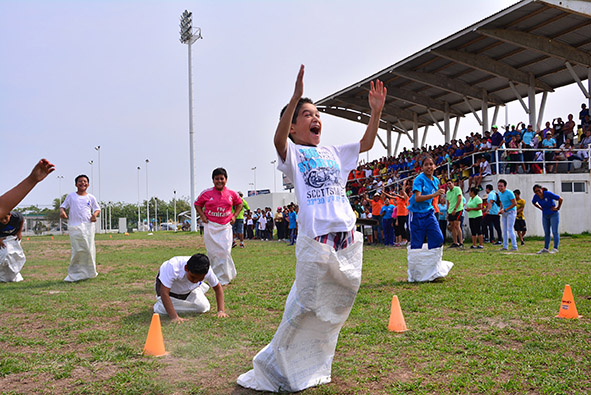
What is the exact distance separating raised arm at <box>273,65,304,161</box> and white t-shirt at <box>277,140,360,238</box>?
9 centimetres

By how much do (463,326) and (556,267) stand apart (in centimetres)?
568

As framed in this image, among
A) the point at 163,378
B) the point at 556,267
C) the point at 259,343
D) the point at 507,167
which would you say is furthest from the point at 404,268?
the point at 507,167

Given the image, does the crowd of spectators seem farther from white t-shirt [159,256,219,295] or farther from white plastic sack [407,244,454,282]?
white t-shirt [159,256,219,295]

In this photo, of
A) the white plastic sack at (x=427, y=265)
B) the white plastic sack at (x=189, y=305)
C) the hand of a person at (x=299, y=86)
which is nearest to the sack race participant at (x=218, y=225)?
the white plastic sack at (x=189, y=305)

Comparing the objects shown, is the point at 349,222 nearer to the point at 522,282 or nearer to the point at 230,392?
the point at 230,392

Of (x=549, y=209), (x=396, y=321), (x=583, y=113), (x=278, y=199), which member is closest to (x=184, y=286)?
(x=396, y=321)

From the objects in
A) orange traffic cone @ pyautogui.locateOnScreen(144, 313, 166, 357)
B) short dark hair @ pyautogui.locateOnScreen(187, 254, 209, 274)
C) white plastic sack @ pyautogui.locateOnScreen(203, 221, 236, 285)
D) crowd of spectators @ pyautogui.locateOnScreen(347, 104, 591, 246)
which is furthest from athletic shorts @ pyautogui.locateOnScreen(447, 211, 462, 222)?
orange traffic cone @ pyautogui.locateOnScreen(144, 313, 166, 357)

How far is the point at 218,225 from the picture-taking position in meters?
9.13

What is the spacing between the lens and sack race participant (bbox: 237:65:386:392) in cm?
361

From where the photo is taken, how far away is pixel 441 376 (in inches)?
161

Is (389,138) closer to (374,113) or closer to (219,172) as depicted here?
(219,172)

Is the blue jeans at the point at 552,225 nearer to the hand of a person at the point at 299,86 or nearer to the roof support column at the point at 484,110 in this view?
the hand of a person at the point at 299,86

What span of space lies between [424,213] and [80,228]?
22.9 feet

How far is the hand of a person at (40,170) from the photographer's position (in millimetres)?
3262
